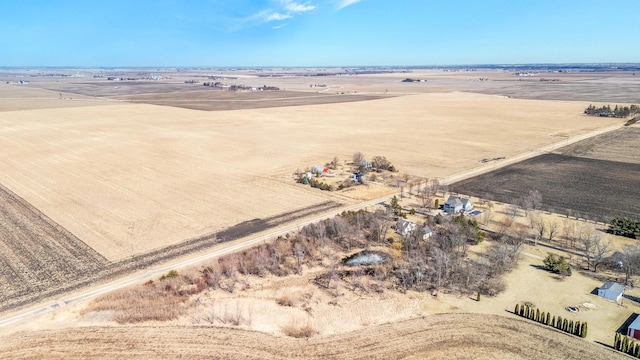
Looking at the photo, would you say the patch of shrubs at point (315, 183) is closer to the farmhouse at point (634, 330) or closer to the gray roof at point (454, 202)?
the gray roof at point (454, 202)

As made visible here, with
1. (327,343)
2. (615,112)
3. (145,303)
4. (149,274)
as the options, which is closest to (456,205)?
(327,343)

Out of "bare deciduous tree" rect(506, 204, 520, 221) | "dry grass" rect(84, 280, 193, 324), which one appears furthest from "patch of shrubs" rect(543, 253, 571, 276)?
"dry grass" rect(84, 280, 193, 324)

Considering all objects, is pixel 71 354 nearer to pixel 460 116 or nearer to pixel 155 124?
pixel 155 124

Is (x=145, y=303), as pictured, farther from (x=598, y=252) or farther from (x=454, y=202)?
(x=598, y=252)

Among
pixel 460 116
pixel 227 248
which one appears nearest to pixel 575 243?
pixel 227 248

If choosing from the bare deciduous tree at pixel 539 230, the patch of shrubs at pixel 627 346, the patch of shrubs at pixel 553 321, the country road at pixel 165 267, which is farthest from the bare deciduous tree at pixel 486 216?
the patch of shrubs at pixel 627 346

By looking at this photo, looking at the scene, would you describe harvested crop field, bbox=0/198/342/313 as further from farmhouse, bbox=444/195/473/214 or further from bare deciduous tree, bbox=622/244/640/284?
bare deciduous tree, bbox=622/244/640/284
